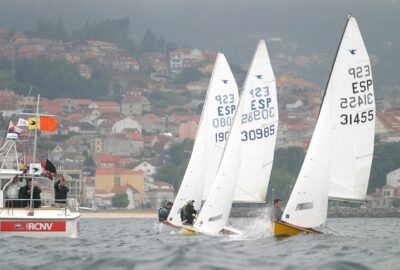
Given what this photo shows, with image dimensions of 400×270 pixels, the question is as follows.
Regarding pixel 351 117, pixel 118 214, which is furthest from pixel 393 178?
pixel 351 117

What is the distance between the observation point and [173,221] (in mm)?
38188

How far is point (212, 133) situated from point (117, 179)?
323ft

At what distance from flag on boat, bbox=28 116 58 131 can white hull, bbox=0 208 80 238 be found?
1850mm

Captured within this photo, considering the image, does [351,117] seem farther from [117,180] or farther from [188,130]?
[188,130]

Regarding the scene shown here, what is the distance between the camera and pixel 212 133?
39.4 meters

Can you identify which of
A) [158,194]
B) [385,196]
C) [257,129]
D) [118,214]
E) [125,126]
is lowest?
[118,214]

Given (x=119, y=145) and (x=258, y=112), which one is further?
(x=119, y=145)

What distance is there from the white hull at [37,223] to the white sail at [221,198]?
411 centimetres

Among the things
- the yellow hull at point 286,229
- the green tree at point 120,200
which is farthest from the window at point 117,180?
the yellow hull at point 286,229

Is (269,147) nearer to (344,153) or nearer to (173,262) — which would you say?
(344,153)

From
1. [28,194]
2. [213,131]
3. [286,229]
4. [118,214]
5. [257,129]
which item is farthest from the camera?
[118,214]

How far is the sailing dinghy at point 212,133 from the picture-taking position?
128 feet

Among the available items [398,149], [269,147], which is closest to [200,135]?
[269,147]

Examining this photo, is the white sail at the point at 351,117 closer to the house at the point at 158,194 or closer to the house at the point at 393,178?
the house at the point at 158,194
